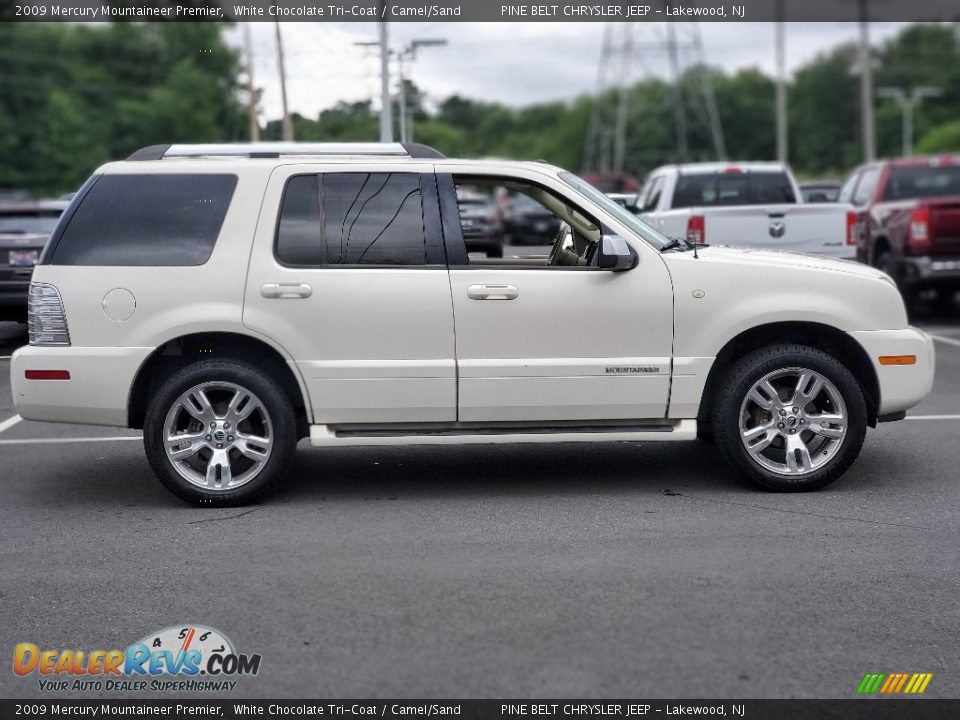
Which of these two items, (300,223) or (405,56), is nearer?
(300,223)

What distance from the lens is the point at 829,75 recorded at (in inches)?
4715

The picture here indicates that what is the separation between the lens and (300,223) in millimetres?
7500

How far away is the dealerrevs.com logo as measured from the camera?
4742 millimetres

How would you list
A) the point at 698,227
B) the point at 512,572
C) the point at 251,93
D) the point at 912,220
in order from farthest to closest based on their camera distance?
the point at 251,93
the point at 912,220
the point at 698,227
the point at 512,572

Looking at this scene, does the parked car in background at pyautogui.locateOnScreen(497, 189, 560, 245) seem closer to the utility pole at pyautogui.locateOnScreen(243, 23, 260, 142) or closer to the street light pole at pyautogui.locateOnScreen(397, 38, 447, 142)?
the street light pole at pyautogui.locateOnScreen(397, 38, 447, 142)

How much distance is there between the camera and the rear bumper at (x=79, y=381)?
24.1ft

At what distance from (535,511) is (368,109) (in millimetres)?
16237

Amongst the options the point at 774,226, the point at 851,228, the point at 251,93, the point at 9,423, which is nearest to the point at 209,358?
the point at 9,423

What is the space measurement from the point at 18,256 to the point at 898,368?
9.10m

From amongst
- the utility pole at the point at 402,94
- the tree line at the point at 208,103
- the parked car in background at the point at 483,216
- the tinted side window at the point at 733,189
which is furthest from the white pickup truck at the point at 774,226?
the tree line at the point at 208,103

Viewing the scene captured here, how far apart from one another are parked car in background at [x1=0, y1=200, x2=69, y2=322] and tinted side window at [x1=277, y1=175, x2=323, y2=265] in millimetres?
4502

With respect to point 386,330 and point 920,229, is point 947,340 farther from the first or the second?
point 386,330

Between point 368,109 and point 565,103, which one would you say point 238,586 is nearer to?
point 368,109
